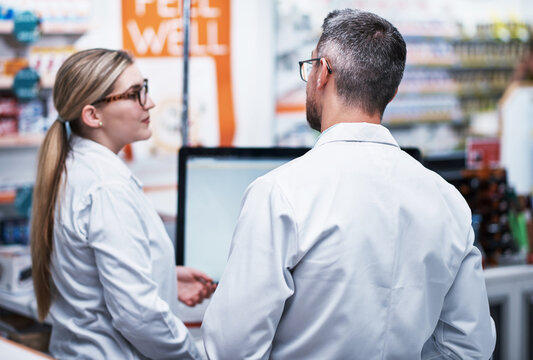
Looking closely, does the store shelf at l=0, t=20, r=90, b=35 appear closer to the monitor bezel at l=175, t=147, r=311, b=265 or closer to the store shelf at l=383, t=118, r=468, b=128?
the monitor bezel at l=175, t=147, r=311, b=265

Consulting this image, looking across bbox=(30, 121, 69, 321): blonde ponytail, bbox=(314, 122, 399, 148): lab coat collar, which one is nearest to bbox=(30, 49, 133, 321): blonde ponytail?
bbox=(30, 121, 69, 321): blonde ponytail

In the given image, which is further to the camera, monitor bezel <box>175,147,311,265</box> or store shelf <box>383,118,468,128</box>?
store shelf <box>383,118,468,128</box>

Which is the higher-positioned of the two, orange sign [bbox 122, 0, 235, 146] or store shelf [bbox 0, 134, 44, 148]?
orange sign [bbox 122, 0, 235, 146]

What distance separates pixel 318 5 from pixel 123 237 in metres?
5.14

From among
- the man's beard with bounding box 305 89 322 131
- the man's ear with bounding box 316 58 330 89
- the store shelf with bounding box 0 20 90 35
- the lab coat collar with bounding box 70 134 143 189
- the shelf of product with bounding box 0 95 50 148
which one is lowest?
the shelf of product with bounding box 0 95 50 148

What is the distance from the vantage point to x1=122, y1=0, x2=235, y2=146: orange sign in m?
4.95

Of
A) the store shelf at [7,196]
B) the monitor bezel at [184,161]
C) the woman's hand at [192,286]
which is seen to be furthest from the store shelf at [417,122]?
the woman's hand at [192,286]

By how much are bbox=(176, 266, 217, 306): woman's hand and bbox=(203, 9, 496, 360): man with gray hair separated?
0.70 metres

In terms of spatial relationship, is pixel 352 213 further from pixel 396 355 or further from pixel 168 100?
pixel 168 100

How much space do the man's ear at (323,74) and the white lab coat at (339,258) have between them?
100 millimetres

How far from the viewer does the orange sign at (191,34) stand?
16.3ft

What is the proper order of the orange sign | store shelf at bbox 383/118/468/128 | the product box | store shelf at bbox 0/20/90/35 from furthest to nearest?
store shelf at bbox 383/118/468/128
the orange sign
store shelf at bbox 0/20/90/35
the product box

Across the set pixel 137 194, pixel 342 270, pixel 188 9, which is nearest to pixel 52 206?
pixel 137 194

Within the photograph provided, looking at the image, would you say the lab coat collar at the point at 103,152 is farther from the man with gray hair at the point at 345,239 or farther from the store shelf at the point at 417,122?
the store shelf at the point at 417,122
